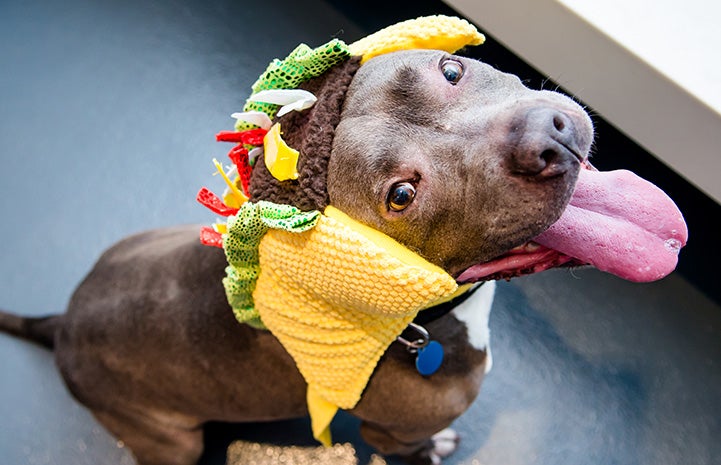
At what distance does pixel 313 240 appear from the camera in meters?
1.30

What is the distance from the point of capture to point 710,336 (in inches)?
92.1

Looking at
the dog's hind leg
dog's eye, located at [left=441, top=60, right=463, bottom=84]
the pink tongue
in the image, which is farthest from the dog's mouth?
the dog's hind leg

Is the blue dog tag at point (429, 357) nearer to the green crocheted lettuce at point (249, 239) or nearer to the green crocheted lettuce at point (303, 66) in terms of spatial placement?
the green crocheted lettuce at point (249, 239)

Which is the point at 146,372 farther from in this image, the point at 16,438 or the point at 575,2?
the point at 575,2

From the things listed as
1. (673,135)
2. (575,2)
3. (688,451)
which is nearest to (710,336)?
(688,451)

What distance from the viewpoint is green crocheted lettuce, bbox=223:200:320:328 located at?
50.9 inches

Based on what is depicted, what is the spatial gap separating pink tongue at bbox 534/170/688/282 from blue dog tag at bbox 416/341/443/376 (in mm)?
406

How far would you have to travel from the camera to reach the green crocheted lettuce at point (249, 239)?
4.24 ft

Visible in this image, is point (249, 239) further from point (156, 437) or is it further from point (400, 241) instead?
point (156, 437)

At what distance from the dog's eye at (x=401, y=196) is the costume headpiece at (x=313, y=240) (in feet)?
0.20

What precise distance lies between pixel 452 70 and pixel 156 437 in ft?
4.43

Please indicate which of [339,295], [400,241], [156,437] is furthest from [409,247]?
[156,437]

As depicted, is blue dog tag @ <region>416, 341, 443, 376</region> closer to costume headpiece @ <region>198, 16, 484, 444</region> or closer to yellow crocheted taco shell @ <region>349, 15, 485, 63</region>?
costume headpiece @ <region>198, 16, 484, 444</region>

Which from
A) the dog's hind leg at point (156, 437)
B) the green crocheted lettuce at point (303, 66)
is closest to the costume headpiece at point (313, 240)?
the green crocheted lettuce at point (303, 66)
